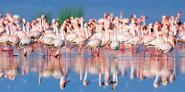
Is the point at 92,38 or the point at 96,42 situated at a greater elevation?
the point at 92,38

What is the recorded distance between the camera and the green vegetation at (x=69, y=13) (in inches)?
1575

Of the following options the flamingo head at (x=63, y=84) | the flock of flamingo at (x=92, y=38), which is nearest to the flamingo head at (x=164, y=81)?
the flamingo head at (x=63, y=84)

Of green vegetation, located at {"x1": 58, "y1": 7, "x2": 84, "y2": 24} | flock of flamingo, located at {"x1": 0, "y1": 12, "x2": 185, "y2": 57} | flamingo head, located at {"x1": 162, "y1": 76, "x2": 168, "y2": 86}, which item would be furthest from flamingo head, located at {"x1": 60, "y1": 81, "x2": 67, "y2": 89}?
green vegetation, located at {"x1": 58, "y1": 7, "x2": 84, "y2": 24}

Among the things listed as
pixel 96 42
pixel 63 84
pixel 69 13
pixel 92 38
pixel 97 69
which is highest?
pixel 69 13

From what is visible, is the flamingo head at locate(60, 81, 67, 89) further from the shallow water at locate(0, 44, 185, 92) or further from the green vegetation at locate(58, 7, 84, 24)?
the green vegetation at locate(58, 7, 84, 24)

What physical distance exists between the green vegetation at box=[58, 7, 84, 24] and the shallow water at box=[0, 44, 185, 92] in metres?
15.9

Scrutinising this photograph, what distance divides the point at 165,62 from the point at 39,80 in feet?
16.7

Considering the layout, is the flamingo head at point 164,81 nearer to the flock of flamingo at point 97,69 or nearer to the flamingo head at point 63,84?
the flock of flamingo at point 97,69

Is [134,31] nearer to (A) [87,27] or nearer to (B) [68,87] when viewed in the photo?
(A) [87,27]

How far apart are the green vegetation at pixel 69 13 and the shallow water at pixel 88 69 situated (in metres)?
15.9

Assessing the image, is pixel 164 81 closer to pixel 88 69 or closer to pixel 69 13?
pixel 88 69

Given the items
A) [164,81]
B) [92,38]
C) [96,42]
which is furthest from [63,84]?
[92,38]

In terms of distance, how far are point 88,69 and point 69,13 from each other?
2321 centimetres

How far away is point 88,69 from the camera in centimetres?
1797
